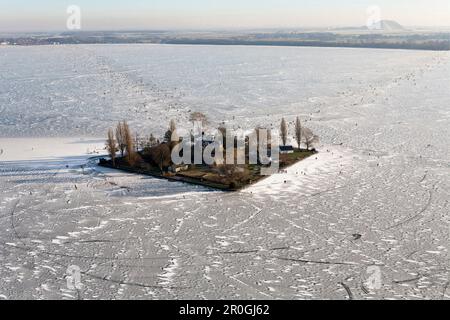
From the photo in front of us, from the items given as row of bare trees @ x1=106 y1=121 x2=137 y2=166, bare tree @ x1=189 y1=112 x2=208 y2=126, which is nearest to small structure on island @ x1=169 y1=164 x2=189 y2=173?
row of bare trees @ x1=106 y1=121 x2=137 y2=166

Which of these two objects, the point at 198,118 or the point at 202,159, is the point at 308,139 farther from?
the point at 198,118

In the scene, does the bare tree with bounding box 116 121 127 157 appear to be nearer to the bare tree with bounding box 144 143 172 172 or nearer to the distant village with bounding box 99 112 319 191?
the distant village with bounding box 99 112 319 191

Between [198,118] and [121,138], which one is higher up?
[198,118]

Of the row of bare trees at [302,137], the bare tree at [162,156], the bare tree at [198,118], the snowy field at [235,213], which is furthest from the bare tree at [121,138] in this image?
the row of bare trees at [302,137]

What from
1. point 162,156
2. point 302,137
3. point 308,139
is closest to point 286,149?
point 308,139

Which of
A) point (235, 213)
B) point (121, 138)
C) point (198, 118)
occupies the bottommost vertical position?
point (235, 213)

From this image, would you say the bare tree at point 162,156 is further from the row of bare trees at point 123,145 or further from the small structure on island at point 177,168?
the row of bare trees at point 123,145

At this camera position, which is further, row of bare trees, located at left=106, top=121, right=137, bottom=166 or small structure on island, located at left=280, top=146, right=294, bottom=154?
small structure on island, located at left=280, top=146, right=294, bottom=154

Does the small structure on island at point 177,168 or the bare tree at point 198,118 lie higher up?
the bare tree at point 198,118
